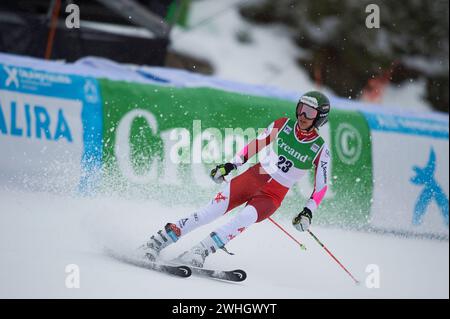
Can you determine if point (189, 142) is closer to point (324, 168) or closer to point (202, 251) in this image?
point (324, 168)

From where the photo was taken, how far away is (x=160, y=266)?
6324mm

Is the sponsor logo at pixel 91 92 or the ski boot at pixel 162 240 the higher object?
the sponsor logo at pixel 91 92

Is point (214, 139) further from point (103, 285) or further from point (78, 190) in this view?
point (103, 285)

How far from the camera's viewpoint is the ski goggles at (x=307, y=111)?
6469 mm

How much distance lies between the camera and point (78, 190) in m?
8.39

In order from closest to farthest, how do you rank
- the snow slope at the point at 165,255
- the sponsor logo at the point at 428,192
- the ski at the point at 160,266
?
the snow slope at the point at 165,255 < the ski at the point at 160,266 < the sponsor logo at the point at 428,192

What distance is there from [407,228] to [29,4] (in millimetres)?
6576

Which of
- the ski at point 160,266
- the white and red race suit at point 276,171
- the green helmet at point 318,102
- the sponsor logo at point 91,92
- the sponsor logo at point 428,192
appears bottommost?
the sponsor logo at point 428,192

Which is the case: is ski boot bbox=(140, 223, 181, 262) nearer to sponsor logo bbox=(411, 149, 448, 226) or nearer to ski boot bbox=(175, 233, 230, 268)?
ski boot bbox=(175, 233, 230, 268)

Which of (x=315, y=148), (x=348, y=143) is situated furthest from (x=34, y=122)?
(x=348, y=143)

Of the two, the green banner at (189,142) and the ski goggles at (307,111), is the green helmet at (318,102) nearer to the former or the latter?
the ski goggles at (307,111)

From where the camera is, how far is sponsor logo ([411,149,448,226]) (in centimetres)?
1021

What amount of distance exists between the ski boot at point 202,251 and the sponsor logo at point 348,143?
364cm

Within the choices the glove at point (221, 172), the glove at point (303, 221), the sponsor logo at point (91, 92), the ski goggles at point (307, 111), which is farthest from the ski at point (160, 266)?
the sponsor logo at point (91, 92)
